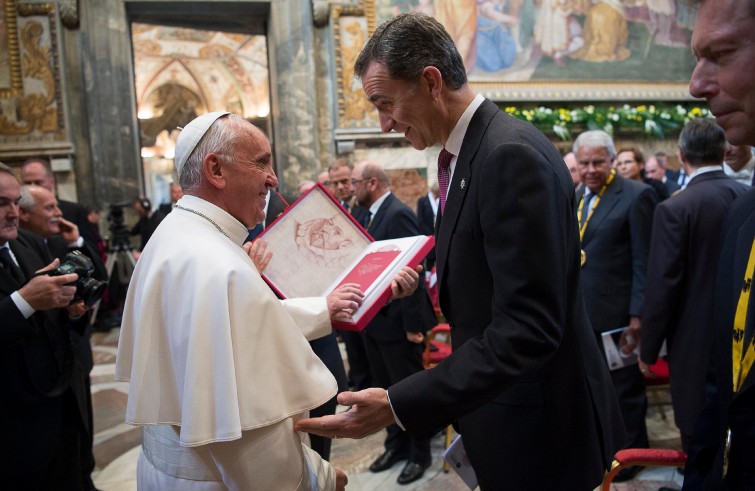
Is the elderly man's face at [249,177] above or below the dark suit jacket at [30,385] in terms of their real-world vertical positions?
above

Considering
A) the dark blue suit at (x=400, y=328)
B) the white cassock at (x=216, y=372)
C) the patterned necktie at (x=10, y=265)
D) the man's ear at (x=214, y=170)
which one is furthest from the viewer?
the dark blue suit at (x=400, y=328)

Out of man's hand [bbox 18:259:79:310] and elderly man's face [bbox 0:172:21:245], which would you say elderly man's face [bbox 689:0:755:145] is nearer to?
man's hand [bbox 18:259:79:310]

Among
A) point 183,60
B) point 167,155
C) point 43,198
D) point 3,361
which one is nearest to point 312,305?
point 3,361

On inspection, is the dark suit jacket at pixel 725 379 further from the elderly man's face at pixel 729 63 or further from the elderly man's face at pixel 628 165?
the elderly man's face at pixel 628 165

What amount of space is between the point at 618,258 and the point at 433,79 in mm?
2609

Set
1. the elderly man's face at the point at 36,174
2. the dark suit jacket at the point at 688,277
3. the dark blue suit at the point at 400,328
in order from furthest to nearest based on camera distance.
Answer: the elderly man's face at the point at 36,174 → the dark blue suit at the point at 400,328 → the dark suit jacket at the point at 688,277

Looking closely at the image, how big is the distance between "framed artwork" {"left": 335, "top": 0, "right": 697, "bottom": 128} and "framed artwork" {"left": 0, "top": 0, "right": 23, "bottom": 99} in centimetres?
434

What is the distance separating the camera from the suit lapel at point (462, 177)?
5.01 feet

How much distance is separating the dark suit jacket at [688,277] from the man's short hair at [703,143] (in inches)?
3.7

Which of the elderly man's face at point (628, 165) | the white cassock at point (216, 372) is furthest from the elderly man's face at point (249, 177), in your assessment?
the elderly man's face at point (628, 165)

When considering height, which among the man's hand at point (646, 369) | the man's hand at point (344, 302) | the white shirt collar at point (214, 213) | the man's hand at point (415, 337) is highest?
the white shirt collar at point (214, 213)

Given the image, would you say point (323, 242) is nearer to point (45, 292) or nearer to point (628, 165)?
point (45, 292)

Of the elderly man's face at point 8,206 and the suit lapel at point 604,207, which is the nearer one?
the elderly man's face at point 8,206

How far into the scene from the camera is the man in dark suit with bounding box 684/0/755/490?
0.99 m
